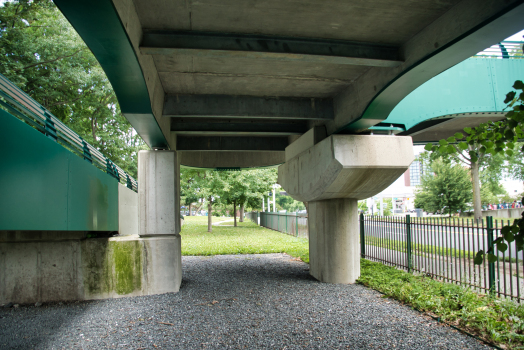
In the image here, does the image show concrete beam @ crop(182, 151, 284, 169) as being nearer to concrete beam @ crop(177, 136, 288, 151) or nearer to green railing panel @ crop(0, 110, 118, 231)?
concrete beam @ crop(177, 136, 288, 151)

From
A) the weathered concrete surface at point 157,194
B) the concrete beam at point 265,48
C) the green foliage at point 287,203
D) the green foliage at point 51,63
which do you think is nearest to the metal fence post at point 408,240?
the concrete beam at point 265,48

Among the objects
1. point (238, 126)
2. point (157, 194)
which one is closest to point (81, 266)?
point (157, 194)

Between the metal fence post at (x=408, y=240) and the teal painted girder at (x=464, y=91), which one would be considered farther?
the metal fence post at (x=408, y=240)

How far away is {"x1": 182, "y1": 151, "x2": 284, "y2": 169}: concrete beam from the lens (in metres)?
15.0

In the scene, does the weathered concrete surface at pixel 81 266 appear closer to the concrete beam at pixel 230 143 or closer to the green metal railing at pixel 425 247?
the concrete beam at pixel 230 143

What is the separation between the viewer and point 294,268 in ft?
36.8

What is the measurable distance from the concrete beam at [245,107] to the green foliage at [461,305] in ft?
14.2

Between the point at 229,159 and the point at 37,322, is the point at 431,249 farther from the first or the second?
the point at 229,159

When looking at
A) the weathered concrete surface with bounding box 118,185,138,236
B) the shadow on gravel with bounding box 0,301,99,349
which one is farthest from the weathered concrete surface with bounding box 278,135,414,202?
the shadow on gravel with bounding box 0,301,99,349

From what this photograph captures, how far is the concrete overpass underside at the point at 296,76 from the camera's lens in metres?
4.51

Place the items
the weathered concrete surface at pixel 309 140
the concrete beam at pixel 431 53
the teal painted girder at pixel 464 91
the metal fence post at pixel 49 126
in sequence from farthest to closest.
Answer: the weathered concrete surface at pixel 309 140, the teal painted girder at pixel 464 91, the metal fence post at pixel 49 126, the concrete beam at pixel 431 53

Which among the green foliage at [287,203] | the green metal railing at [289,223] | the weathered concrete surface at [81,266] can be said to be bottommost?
the green foliage at [287,203]

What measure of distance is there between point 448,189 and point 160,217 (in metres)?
29.5

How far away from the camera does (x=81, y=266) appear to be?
7.66 metres
